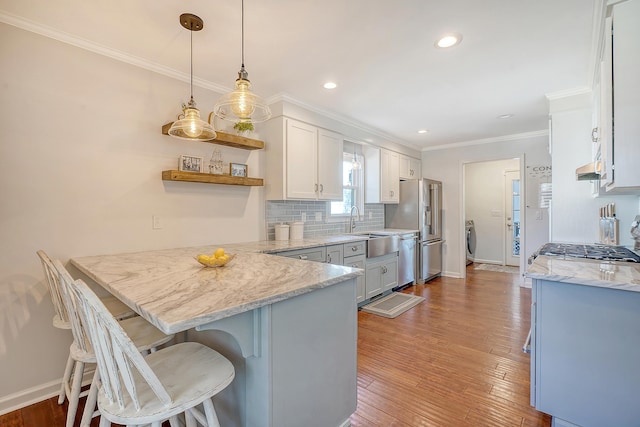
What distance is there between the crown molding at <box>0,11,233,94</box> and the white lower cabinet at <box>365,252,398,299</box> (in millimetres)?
2768

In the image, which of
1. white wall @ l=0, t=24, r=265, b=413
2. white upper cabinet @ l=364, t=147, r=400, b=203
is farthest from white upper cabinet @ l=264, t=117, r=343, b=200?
white upper cabinet @ l=364, t=147, r=400, b=203

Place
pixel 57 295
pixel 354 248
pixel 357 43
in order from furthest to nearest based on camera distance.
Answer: pixel 354 248 < pixel 357 43 < pixel 57 295

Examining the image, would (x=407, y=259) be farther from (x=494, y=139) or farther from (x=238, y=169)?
(x=238, y=169)

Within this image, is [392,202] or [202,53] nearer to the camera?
[202,53]

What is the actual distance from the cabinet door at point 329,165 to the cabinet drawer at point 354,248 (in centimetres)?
67

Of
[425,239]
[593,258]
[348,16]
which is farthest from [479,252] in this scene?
[348,16]

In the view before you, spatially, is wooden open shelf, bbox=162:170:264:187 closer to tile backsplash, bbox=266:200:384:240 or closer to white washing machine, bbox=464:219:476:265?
tile backsplash, bbox=266:200:384:240

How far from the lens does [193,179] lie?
2.61 m

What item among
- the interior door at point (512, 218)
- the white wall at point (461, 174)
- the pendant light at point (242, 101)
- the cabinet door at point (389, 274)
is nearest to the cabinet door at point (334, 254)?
the cabinet door at point (389, 274)

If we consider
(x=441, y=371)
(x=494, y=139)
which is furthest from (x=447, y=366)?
(x=494, y=139)

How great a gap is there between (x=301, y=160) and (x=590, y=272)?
265cm

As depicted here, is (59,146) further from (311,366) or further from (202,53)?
(311,366)

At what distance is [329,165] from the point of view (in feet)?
12.5

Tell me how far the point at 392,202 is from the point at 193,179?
11.0 feet
